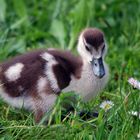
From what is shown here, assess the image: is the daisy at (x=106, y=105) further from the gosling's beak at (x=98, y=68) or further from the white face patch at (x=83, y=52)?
the white face patch at (x=83, y=52)

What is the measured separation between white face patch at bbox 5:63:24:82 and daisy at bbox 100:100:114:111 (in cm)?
53

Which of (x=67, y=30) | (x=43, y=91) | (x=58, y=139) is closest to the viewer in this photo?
(x=58, y=139)

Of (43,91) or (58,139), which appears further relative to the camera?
(43,91)

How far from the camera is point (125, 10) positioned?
6.62m

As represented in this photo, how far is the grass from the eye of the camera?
4.10 metres

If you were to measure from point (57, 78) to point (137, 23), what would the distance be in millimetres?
2029

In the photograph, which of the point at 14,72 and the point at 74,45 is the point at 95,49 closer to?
the point at 14,72

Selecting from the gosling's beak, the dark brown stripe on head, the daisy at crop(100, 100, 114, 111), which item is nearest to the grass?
the daisy at crop(100, 100, 114, 111)

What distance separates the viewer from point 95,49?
448 cm

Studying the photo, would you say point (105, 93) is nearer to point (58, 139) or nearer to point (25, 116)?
point (25, 116)

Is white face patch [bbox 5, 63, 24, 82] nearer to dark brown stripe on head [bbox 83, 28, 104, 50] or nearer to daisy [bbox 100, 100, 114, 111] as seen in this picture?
dark brown stripe on head [bbox 83, 28, 104, 50]

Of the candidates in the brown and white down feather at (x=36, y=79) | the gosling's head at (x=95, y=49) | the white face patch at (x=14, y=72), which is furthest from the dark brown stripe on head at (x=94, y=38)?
the white face patch at (x=14, y=72)

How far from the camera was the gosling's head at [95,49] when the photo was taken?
4.47 meters

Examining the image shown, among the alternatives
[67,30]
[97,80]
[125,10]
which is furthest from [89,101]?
[125,10]
